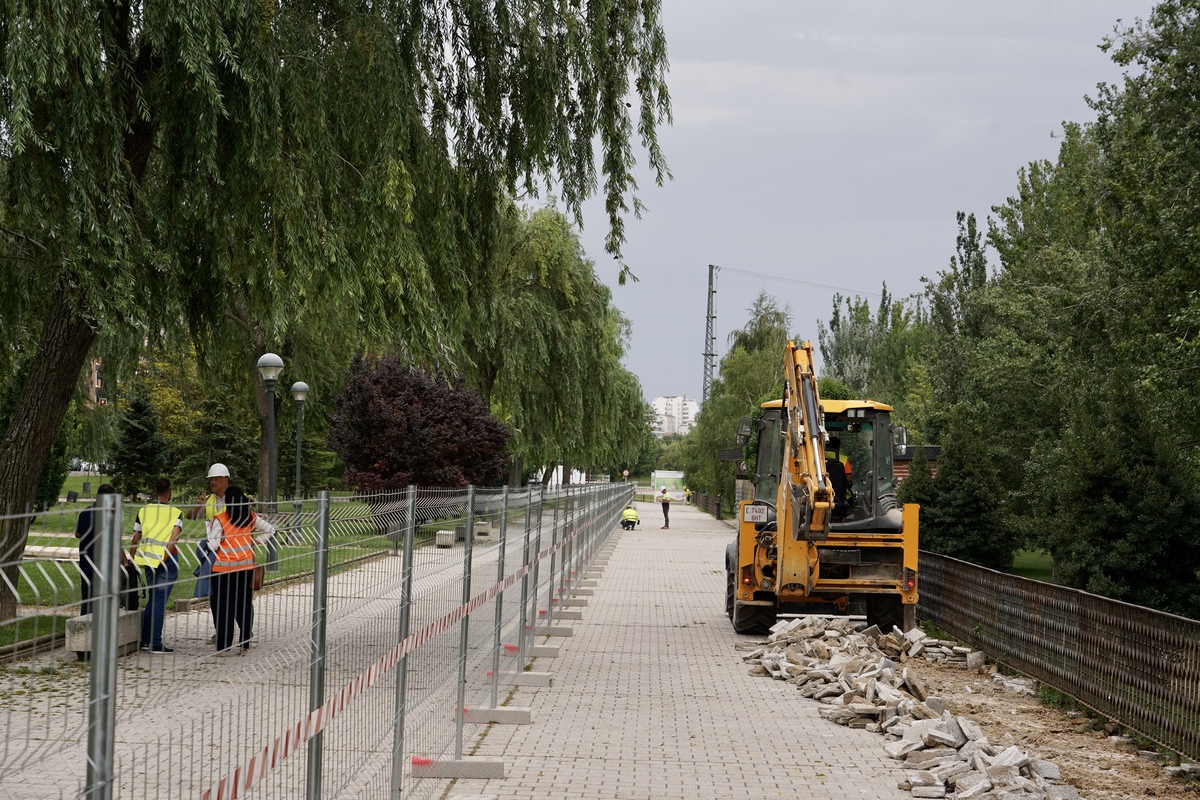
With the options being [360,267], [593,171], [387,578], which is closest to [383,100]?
[360,267]

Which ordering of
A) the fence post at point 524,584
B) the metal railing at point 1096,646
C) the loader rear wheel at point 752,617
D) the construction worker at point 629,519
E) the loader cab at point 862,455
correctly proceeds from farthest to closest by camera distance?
the construction worker at point 629,519, the loader rear wheel at point 752,617, the loader cab at point 862,455, the fence post at point 524,584, the metal railing at point 1096,646

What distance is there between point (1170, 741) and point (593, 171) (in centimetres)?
742

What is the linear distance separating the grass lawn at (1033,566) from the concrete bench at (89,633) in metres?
24.5

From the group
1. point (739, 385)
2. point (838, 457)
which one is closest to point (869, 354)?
point (739, 385)

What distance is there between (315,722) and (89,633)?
1.98 m

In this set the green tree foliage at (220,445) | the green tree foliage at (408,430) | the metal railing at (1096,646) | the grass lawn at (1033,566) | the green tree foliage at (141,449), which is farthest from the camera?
the green tree foliage at (141,449)

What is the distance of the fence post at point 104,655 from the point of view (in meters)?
2.47

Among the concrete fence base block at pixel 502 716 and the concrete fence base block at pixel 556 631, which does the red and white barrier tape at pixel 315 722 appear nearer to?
the concrete fence base block at pixel 502 716

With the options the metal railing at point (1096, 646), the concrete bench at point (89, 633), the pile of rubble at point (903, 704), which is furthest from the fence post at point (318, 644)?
the metal railing at point (1096, 646)

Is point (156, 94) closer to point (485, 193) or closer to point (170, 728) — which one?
point (485, 193)

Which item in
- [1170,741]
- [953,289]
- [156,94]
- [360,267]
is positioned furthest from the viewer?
[953,289]

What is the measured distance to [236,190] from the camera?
10.4 metres

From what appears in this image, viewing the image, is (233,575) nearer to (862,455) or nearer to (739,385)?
(862,455)

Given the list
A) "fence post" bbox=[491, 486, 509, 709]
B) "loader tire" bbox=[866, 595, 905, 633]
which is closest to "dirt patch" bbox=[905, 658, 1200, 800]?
"loader tire" bbox=[866, 595, 905, 633]
